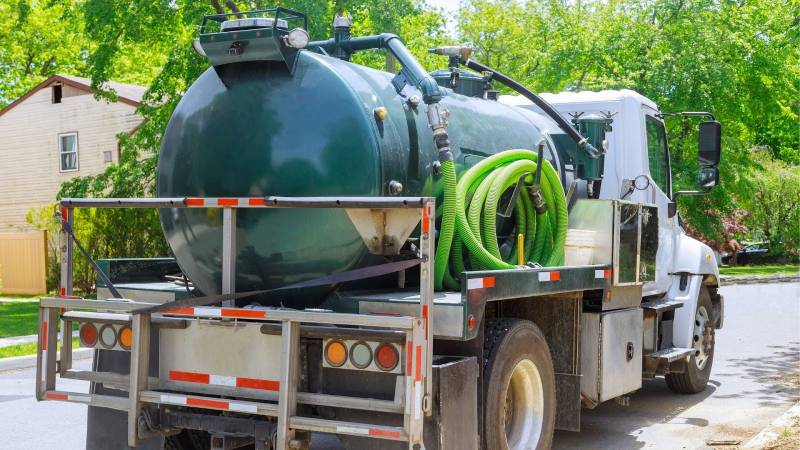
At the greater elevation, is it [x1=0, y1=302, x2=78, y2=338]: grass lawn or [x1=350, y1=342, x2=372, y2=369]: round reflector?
[x1=350, y1=342, x2=372, y2=369]: round reflector

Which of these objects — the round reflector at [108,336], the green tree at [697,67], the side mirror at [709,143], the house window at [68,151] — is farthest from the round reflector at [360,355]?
the house window at [68,151]

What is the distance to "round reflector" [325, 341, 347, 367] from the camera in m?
4.71

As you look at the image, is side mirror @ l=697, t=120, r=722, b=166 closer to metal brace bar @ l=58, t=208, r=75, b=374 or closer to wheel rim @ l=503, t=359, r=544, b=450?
wheel rim @ l=503, t=359, r=544, b=450

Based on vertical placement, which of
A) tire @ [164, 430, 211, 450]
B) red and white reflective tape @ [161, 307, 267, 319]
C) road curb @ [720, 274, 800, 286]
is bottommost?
road curb @ [720, 274, 800, 286]

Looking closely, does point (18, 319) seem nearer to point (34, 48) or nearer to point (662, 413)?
point (662, 413)

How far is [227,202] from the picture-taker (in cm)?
502

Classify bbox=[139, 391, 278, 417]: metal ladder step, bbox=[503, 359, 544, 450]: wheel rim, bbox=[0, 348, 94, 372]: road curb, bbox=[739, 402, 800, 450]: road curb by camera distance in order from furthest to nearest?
bbox=[0, 348, 94, 372]: road curb → bbox=[739, 402, 800, 450]: road curb → bbox=[503, 359, 544, 450]: wheel rim → bbox=[139, 391, 278, 417]: metal ladder step

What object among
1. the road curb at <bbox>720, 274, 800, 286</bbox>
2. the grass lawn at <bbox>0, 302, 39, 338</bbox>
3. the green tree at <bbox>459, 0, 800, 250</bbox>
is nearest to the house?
the grass lawn at <bbox>0, 302, 39, 338</bbox>

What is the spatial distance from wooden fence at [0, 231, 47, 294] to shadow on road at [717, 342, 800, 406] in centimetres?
1949

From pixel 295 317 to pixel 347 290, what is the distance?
3.18 feet

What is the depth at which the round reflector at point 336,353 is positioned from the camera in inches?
185

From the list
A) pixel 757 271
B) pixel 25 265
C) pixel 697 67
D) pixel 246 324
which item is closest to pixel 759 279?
pixel 757 271

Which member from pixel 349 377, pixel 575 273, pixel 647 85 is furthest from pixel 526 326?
pixel 647 85

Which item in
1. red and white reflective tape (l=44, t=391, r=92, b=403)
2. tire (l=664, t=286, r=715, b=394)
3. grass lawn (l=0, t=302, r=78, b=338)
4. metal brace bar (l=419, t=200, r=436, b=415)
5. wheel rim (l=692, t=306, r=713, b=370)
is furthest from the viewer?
grass lawn (l=0, t=302, r=78, b=338)
